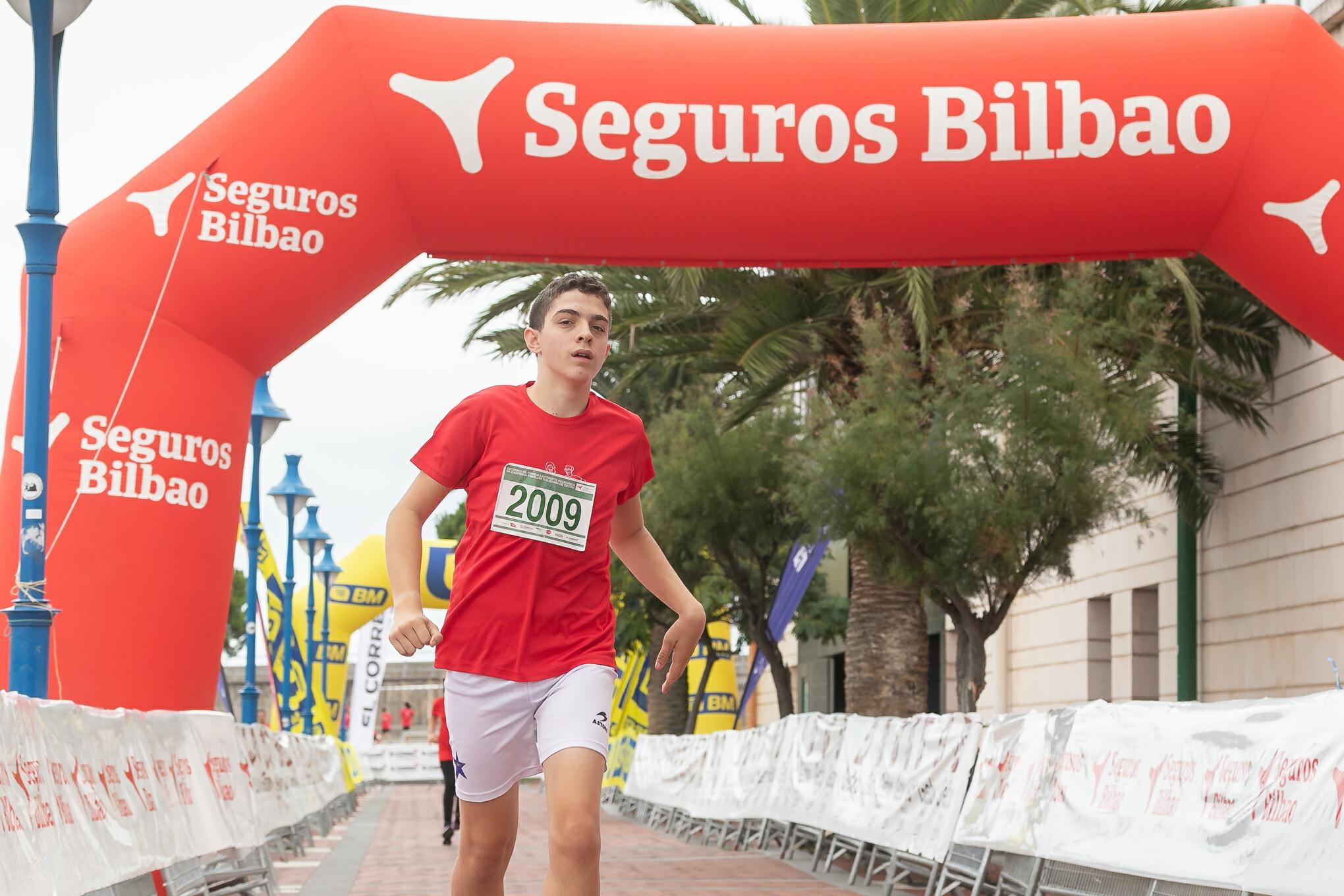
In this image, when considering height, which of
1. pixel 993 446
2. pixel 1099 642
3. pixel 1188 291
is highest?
pixel 1188 291

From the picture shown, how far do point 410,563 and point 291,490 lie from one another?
915 inches

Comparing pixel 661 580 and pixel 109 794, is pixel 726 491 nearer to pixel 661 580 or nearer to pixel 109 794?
pixel 109 794

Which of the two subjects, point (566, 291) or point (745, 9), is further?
point (745, 9)

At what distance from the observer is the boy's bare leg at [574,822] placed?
14.4 feet

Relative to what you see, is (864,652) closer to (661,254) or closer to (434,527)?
(661,254)

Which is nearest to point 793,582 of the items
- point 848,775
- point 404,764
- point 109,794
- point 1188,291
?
point 1188,291

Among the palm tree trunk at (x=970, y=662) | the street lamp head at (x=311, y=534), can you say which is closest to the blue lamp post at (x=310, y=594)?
the street lamp head at (x=311, y=534)

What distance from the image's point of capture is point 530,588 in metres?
4.61

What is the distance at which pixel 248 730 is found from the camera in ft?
44.4

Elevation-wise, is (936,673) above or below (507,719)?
above

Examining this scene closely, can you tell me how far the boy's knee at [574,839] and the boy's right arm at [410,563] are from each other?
0.53m

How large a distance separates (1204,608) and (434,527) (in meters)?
50.8

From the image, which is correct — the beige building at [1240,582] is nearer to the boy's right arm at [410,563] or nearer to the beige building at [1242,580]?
the beige building at [1242,580]

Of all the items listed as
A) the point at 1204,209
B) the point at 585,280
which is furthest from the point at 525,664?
the point at 1204,209
